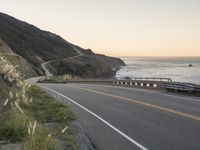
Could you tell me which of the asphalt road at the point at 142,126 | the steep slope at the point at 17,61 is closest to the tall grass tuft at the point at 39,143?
the asphalt road at the point at 142,126

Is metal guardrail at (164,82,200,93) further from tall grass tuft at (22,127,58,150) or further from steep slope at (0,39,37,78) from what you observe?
steep slope at (0,39,37,78)

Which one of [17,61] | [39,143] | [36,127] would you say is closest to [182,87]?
[36,127]

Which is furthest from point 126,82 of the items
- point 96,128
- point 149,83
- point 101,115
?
point 96,128

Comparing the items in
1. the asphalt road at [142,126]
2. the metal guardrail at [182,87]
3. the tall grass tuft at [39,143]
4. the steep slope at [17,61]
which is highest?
the steep slope at [17,61]

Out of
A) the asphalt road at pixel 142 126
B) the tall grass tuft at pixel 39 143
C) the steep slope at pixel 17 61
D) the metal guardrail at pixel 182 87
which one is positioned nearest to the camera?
the tall grass tuft at pixel 39 143

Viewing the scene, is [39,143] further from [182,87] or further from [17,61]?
[17,61]

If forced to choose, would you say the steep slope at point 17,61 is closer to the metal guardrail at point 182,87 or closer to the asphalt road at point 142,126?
the metal guardrail at point 182,87

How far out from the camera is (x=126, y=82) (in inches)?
1796

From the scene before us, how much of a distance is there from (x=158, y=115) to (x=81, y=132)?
480 centimetres

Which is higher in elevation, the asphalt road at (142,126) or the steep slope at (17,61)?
the steep slope at (17,61)

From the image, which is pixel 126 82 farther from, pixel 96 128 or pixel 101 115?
pixel 96 128

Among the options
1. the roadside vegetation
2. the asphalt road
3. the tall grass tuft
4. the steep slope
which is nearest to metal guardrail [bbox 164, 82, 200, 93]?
the asphalt road

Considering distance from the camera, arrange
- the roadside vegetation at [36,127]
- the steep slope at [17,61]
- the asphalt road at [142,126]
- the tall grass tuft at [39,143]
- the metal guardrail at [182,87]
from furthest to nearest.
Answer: the steep slope at [17,61] < the metal guardrail at [182,87] < the asphalt road at [142,126] < the roadside vegetation at [36,127] < the tall grass tuft at [39,143]

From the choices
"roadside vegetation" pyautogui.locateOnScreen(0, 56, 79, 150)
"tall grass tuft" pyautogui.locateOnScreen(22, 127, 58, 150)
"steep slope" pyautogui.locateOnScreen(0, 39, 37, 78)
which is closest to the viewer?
"tall grass tuft" pyautogui.locateOnScreen(22, 127, 58, 150)
